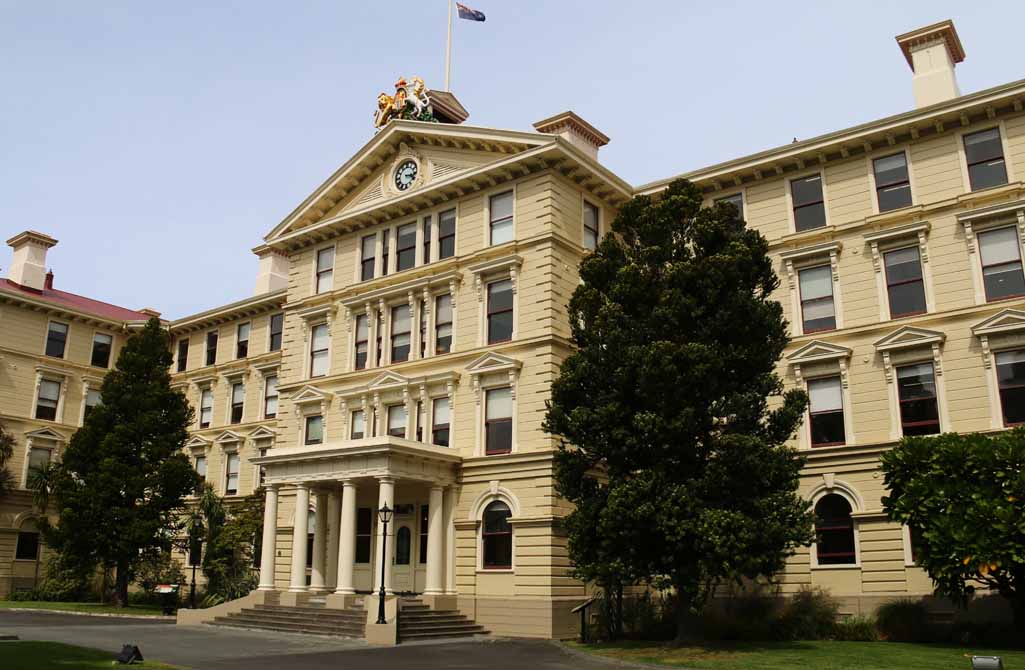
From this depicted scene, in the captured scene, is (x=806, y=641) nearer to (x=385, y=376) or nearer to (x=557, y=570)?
(x=557, y=570)

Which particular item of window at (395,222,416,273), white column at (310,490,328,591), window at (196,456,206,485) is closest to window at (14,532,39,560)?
window at (196,456,206,485)

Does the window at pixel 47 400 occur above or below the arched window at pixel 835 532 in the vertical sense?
above

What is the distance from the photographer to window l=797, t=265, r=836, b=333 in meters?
29.0

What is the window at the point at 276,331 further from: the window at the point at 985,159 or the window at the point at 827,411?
the window at the point at 985,159

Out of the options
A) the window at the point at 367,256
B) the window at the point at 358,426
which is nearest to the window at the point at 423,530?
the window at the point at 358,426

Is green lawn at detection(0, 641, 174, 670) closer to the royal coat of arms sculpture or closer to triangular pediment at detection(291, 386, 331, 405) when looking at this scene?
triangular pediment at detection(291, 386, 331, 405)

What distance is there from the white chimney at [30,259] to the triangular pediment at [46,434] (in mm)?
8179

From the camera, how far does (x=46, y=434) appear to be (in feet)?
159

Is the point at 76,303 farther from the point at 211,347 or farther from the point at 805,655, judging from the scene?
the point at 805,655

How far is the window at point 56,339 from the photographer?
4969 centimetres

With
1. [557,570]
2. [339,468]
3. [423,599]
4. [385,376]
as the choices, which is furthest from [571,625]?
[385,376]

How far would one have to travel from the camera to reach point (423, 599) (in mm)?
28203

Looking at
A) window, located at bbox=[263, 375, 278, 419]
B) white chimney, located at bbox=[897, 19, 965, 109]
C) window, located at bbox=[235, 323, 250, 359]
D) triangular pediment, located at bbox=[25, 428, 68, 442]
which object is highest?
white chimney, located at bbox=[897, 19, 965, 109]

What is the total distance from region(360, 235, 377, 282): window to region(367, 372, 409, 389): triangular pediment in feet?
14.3
